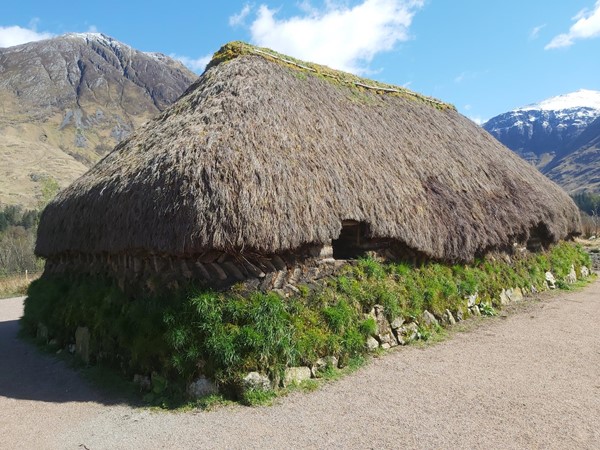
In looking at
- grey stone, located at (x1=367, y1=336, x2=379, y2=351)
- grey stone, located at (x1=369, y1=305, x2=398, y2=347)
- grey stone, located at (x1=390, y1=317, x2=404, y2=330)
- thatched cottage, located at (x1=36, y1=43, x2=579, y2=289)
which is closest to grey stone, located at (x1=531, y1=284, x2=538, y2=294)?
thatched cottage, located at (x1=36, y1=43, x2=579, y2=289)

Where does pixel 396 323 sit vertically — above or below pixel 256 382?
above

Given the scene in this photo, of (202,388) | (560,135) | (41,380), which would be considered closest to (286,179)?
(202,388)

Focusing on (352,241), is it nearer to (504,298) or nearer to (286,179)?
(286,179)

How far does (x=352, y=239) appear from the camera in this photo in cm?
846

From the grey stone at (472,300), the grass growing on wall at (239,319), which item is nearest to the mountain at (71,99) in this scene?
the grass growing on wall at (239,319)

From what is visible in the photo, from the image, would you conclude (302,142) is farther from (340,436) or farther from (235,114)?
(340,436)

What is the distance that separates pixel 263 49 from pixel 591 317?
8.93m

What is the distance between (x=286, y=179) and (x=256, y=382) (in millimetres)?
2885

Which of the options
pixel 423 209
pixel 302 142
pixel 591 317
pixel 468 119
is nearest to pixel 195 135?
pixel 302 142

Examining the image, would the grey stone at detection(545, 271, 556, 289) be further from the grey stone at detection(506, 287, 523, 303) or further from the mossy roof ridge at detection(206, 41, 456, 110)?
the mossy roof ridge at detection(206, 41, 456, 110)

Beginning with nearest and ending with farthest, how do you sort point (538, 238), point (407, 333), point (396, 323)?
point (396, 323) → point (407, 333) → point (538, 238)

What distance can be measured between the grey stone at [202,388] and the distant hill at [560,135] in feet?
304

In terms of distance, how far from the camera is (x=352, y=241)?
27.7 ft

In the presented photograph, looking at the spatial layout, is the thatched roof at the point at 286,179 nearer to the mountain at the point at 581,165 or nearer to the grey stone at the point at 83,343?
the grey stone at the point at 83,343
